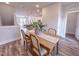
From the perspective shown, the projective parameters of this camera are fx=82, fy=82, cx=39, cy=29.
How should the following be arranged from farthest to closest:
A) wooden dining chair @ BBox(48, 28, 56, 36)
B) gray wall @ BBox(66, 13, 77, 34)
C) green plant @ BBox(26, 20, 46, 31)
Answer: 1. wooden dining chair @ BBox(48, 28, 56, 36)
2. green plant @ BBox(26, 20, 46, 31)
3. gray wall @ BBox(66, 13, 77, 34)

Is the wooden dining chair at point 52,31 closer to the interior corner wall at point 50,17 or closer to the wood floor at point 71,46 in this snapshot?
the interior corner wall at point 50,17

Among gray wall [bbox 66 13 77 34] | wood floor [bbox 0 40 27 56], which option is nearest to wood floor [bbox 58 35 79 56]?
gray wall [bbox 66 13 77 34]

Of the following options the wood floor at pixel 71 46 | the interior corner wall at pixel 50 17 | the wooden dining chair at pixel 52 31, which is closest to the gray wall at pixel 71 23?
the wood floor at pixel 71 46

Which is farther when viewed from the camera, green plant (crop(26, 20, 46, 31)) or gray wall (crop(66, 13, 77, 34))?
green plant (crop(26, 20, 46, 31))

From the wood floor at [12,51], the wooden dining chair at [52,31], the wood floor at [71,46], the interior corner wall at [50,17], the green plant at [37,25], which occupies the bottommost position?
the wood floor at [12,51]

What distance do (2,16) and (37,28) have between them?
1134 mm

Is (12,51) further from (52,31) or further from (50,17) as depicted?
(50,17)

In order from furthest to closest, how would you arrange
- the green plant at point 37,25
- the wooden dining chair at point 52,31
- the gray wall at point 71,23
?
the wooden dining chair at point 52,31, the green plant at point 37,25, the gray wall at point 71,23

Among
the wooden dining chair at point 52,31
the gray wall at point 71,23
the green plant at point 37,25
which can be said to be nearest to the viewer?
the gray wall at point 71,23

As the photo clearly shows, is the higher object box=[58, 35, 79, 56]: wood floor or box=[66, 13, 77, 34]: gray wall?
box=[66, 13, 77, 34]: gray wall

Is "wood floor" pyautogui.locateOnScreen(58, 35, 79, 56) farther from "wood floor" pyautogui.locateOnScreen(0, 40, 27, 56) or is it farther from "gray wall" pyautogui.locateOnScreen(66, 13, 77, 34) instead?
"wood floor" pyautogui.locateOnScreen(0, 40, 27, 56)

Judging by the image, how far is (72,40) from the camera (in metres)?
1.72

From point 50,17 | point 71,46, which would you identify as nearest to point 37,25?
point 50,17

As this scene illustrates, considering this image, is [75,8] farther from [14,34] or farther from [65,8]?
[14,34]
